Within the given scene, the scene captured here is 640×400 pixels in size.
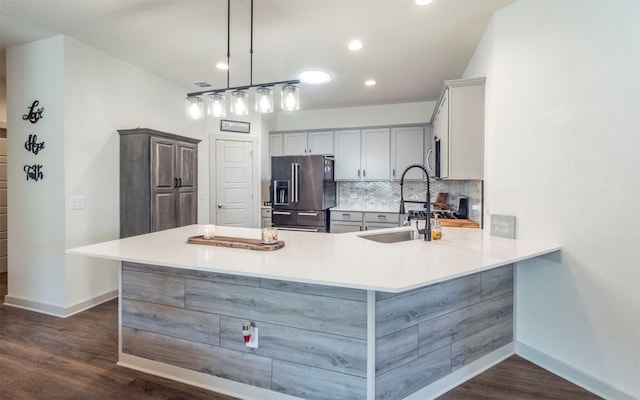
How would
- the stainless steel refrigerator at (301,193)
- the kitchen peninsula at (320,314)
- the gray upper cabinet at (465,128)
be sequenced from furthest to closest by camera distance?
the stainless steel refrigerator at (301,193), the gray upper cabinet at (465,128), the kitchen peninsula at (320,314)

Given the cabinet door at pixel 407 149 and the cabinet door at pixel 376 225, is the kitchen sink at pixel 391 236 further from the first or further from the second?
the cabinet door at pixel 407 149

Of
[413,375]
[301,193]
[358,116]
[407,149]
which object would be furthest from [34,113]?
[407,149]

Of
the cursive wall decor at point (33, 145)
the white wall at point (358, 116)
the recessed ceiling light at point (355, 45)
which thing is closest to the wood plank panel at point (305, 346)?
the recessed ceiling light at point (355, 45)

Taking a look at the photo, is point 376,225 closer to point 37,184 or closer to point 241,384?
point 241,384

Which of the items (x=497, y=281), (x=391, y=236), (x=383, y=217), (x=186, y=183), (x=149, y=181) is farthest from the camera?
(x=383, y=217)

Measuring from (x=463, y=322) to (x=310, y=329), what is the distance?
99 centimetres

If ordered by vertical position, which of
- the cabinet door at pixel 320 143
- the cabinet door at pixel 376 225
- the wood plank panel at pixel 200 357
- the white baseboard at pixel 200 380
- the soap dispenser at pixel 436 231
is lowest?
the white baseboard at pixel 200 380

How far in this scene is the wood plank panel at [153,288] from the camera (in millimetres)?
2041

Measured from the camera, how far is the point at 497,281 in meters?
2.25

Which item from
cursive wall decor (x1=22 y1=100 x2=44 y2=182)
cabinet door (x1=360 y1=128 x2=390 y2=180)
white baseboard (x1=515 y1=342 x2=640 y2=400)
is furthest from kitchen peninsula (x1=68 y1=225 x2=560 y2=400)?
cabinet door (x1=360 y1=128 x2=390 y2=180)

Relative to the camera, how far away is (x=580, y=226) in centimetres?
204

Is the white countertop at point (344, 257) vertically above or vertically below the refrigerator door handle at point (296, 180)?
below

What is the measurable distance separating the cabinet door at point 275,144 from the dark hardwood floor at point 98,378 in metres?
3.93

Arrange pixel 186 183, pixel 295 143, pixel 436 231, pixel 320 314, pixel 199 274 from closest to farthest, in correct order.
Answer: pixel 320 314 → pixel 199 274 → pixel 436 231 → pixel 186 183 → pixel 295 143
